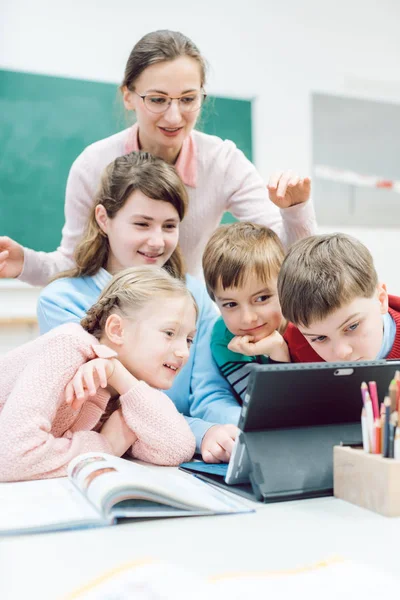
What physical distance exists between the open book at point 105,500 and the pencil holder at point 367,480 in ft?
0.39

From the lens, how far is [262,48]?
3.30m

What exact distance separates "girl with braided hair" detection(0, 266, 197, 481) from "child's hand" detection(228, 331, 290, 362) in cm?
13

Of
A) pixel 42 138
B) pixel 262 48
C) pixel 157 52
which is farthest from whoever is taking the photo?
pixel 262 48

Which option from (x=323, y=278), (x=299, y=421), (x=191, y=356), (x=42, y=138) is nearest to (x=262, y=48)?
(x=42, y=138)

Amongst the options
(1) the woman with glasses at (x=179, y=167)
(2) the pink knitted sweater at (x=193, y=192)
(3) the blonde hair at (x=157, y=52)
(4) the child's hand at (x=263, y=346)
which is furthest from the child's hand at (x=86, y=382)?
(3) the blonde hair at (x=157, y=52)

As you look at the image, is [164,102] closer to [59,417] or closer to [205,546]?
[59,417]

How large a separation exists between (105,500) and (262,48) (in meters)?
3.06

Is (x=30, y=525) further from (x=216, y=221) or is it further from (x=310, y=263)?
(x=216, y=221)

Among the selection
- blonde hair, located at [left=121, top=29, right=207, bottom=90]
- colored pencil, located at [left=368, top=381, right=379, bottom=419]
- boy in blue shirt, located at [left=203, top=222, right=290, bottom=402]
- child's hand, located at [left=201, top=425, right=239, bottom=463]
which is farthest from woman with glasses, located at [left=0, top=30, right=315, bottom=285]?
colored pencil, located at [left=368, top=381, right=379, bottom=419]

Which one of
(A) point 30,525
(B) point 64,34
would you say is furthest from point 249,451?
(B) point 64,34

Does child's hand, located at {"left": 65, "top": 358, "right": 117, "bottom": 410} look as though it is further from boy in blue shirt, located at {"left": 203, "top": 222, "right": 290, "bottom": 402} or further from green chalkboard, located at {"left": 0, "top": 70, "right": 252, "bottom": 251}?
green chalkboard, located at {"left": 0, "top": 70, "right": 252, "bottom": 251}

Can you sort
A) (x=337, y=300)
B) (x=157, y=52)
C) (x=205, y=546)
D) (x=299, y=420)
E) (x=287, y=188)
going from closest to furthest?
(x=205, y=546) < (x=299, y=420) < (x=337, y=300) < (x=287, y=188) < (x=157, y=52)

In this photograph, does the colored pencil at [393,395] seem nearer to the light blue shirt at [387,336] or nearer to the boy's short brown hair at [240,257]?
the light blue shirt at [387,336]

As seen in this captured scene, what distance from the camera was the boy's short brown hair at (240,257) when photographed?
4.31ft
